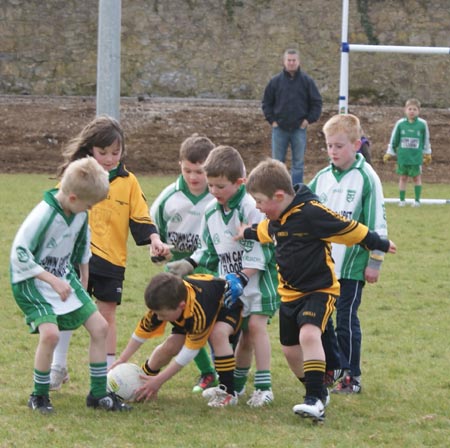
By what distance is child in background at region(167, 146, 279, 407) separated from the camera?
19.7 feet

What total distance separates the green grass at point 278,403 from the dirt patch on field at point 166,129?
12514mm

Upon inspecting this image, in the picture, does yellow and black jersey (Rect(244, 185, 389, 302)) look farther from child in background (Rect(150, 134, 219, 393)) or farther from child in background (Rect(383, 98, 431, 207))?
child in background (Rect(383, 98, 431, 207))

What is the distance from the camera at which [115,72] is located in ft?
34.5

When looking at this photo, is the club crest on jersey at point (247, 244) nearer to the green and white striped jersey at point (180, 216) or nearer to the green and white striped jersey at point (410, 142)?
the green and white striped jersey at point (180, 216)

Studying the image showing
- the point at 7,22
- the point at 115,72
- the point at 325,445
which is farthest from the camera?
the point at 7,22

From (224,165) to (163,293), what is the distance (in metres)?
0.81

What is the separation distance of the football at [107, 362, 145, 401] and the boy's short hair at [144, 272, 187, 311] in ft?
1.85

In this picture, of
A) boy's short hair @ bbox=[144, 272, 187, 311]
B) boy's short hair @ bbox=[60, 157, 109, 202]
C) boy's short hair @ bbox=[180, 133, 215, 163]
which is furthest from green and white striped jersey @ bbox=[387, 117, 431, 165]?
boy's short hair @ bbox=[60, 157, 109, 202]

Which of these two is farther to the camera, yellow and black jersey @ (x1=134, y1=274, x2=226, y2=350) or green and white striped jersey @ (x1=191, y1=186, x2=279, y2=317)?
green and white striped jersey @ (x1=191, y1=186, x2=279, y2=317)

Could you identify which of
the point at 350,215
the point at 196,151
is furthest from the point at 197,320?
the point at 350,215

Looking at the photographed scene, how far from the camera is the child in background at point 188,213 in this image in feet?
21.2

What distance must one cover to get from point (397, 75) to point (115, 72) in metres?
17.4

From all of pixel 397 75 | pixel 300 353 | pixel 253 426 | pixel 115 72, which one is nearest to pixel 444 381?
pixel 300 353

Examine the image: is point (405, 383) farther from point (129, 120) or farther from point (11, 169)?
point (129, 120)
